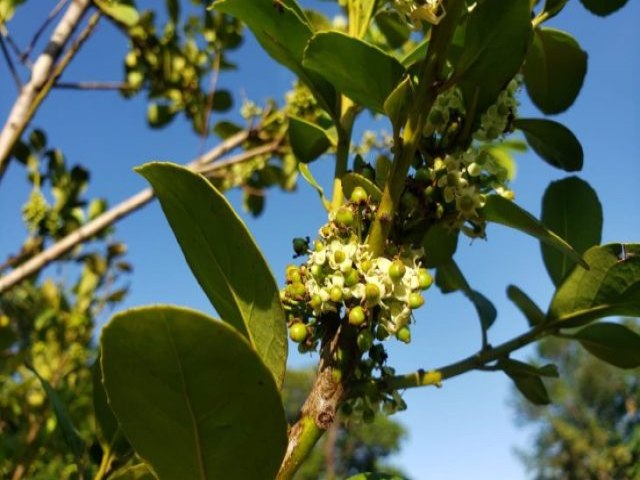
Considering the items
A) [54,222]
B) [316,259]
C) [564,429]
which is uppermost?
[564,429]

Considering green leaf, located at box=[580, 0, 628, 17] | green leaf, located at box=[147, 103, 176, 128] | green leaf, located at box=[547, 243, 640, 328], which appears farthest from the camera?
green leaf, located at box=[147, 103, 176, 128]

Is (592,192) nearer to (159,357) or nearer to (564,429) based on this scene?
(159,357)

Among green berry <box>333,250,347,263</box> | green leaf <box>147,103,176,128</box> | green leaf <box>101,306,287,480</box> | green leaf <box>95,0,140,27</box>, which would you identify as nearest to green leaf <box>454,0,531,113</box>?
green berry <box>333,250,347,263</box>

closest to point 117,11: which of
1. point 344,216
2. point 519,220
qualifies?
point 344,216

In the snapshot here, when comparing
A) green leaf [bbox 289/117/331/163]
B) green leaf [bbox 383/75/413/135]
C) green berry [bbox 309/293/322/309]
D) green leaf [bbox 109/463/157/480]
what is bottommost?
green leaf [bbox 109/463/157/480]

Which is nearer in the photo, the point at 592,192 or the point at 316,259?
the point at 316,259

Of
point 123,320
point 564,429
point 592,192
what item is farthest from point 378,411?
point 564,429

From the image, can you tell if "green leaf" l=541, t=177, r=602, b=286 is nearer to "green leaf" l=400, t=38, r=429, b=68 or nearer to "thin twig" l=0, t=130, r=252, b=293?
"green leaf" l=400, t=38, r=429, b=68
